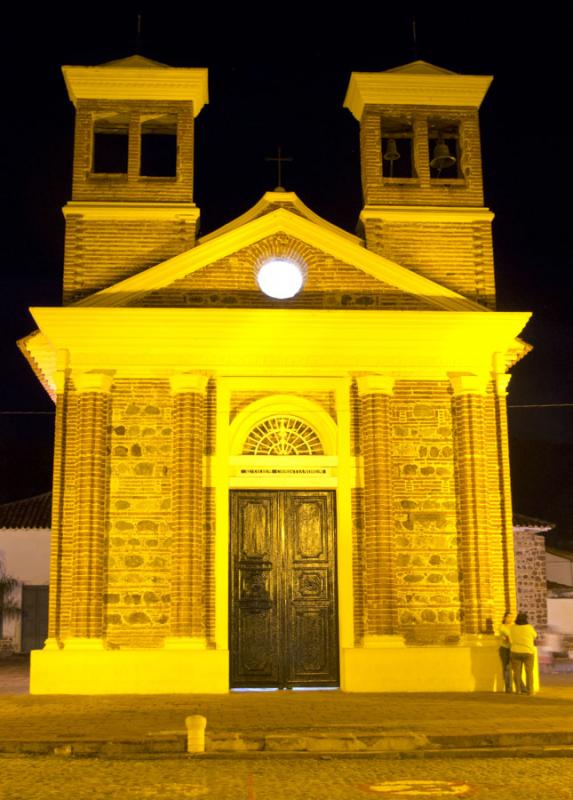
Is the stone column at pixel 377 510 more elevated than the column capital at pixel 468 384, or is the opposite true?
the column capital at pixel 468 384

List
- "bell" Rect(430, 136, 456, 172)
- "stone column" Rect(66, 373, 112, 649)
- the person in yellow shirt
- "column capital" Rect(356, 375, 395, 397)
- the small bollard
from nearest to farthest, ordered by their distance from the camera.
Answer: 1. the small bollard
2. the person in yellow shirt
3. "stone column" Rect(66, 373, 112, 649)
4. "column capital" Rect(356, 375, 395, 397)
5. "bell" Rect(430, 136, 456, 172)


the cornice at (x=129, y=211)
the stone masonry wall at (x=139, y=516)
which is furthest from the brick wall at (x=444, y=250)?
the stone masonry wall at (x=139, y=516)

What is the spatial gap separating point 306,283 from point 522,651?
263 inches

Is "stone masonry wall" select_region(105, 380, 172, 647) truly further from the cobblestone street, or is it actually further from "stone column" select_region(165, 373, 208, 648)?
the cobblestone street

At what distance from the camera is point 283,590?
1538 centimetres

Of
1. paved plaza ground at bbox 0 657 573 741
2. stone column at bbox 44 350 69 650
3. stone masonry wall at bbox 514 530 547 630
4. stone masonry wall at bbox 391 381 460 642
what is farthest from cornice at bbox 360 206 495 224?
stone masonry wall at bbox 514 530 547 630

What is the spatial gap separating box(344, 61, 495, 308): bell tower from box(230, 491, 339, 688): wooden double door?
4561mm

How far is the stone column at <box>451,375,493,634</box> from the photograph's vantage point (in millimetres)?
15047

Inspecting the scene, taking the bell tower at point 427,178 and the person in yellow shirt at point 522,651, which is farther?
the bell tower at point 427,178

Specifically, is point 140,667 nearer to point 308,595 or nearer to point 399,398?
point 308,595

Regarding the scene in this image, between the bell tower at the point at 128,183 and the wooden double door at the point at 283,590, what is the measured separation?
444 cm

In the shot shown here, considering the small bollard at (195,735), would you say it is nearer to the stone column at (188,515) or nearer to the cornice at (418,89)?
the stone column at (188,515)

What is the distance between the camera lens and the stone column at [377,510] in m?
14.9

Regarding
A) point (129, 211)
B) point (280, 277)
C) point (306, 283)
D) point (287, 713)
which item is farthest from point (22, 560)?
point (287, 713)
